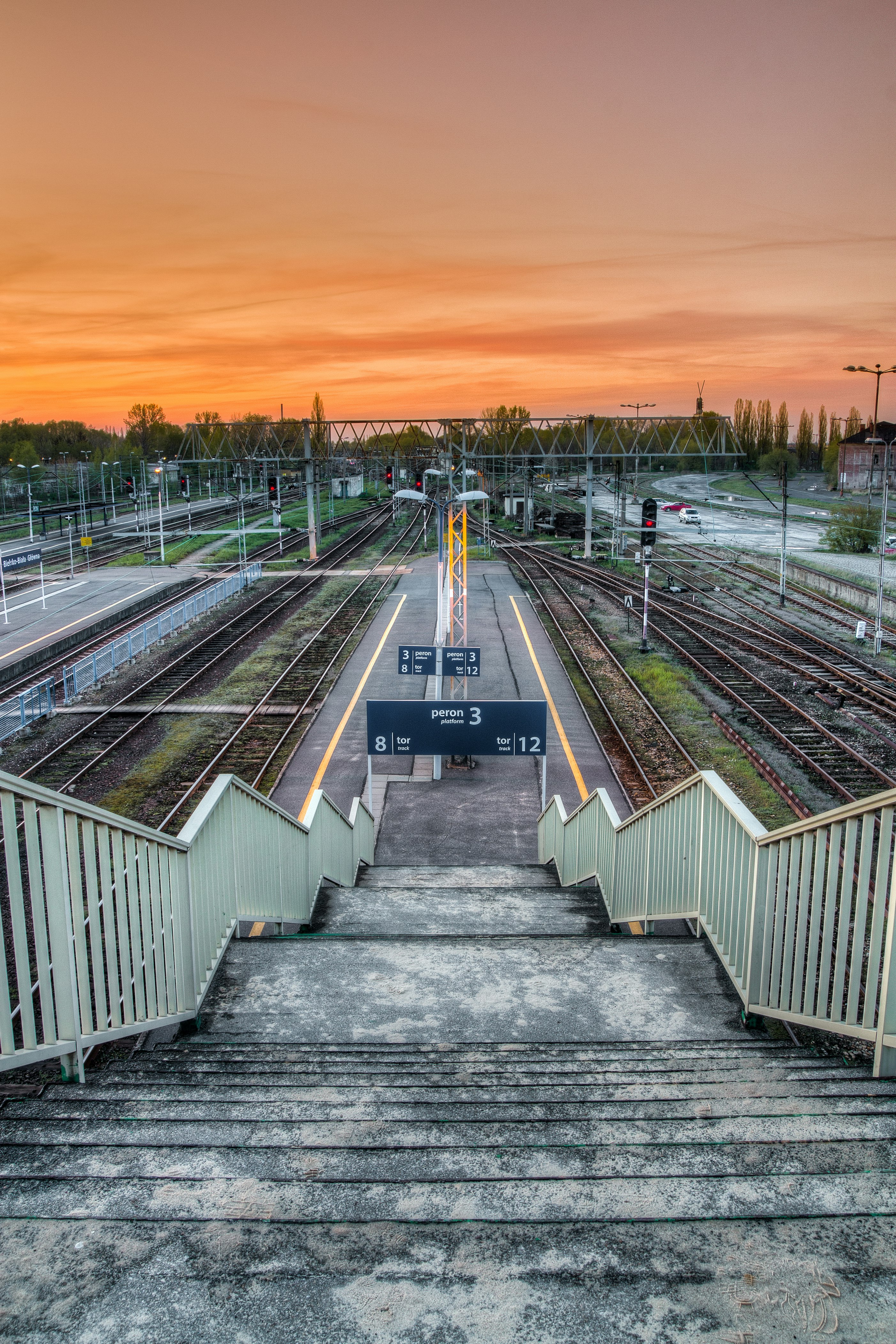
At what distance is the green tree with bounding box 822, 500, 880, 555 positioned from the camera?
2036 inches

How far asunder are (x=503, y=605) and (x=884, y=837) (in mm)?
34677

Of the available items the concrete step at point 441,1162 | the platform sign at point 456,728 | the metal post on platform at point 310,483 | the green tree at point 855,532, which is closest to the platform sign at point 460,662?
the platform sign at point 456,728

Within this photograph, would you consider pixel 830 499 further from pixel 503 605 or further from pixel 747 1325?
pixel 747 1325

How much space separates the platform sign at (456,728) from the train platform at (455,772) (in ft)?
3.74

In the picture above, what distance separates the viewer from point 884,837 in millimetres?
3820

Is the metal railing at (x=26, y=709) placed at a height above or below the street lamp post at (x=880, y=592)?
below

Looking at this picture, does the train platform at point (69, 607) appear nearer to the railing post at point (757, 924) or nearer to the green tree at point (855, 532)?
the railing post at point (757, 924)

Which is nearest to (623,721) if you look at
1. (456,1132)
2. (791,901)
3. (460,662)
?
(460,662)

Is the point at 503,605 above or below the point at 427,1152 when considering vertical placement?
below

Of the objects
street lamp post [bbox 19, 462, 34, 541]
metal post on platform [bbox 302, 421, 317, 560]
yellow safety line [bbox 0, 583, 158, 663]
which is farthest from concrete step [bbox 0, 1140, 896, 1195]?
street lamp post [bbox 19, 462, 34, 541]

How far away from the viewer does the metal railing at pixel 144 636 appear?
25.6m

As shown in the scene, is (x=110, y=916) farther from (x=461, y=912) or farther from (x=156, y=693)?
(x=156, y=693)

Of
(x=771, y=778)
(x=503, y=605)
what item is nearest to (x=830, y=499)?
(x=503, y=605)

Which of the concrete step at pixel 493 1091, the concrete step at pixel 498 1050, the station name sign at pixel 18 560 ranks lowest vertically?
the station name sign at pixel 18 560
